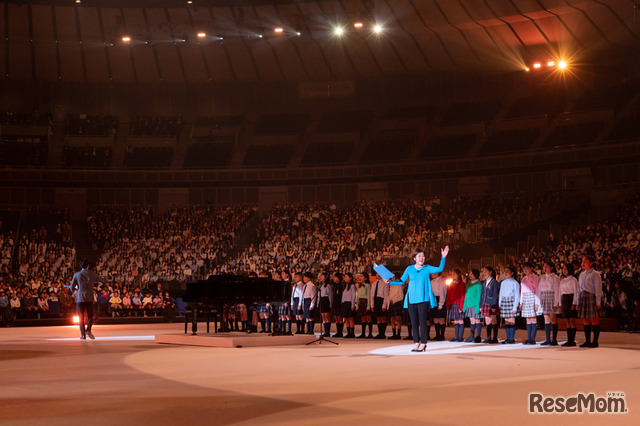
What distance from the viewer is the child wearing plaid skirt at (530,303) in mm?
16312

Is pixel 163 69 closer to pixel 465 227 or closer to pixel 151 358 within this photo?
pixel 465 227

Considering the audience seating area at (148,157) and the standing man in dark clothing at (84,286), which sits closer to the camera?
the standing man in dark clothing at (84,286)

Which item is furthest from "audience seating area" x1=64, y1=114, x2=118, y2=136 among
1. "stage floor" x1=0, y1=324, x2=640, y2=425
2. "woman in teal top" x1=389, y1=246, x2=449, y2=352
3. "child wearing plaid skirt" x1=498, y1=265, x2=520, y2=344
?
"woman in teal top" x1=389, y1=246, x2=449, y2=352

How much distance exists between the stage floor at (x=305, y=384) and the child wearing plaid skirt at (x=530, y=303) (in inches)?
68.6

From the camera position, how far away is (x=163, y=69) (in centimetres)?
4919

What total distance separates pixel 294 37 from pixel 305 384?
3805 cm

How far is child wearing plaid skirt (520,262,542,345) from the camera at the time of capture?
1631cm

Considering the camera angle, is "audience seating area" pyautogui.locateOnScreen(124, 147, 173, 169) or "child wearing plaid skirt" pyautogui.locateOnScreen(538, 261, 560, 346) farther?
"audience seating area" pyautogui.locateOnScreen(124, 147, 173, 169)

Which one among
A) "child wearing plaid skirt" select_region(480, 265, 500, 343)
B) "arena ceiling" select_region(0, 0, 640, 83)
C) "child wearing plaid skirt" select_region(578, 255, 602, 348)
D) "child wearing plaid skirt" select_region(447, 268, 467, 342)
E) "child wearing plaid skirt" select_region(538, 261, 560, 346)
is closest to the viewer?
"child wearing plaid skirt" select_region(578, 255, 602, 348)

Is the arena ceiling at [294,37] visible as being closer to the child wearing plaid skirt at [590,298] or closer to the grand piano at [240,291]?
the grand piano at [240,291]

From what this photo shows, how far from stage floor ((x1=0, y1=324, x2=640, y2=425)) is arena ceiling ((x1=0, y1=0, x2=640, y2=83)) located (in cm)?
2887

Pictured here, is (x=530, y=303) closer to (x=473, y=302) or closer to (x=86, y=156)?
(x=473, y=302)

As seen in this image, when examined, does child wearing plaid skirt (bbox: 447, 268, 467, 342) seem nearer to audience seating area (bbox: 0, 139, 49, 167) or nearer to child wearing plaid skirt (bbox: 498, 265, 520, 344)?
child wearing plaid skirt (bbox: 498, 265, 520, 344)

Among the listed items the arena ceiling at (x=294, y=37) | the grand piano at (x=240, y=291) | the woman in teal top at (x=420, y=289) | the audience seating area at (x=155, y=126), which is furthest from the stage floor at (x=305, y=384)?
the audience seating area at (x=155, y=126)
